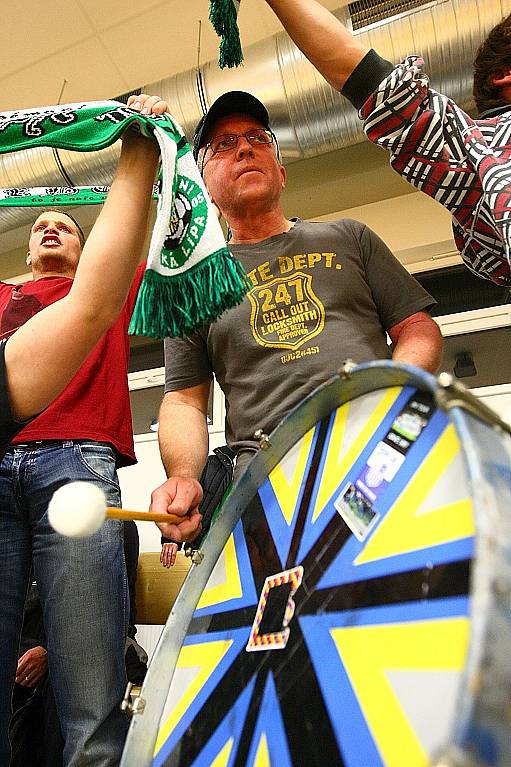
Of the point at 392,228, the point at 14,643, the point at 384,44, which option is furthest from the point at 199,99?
the point at 14,643

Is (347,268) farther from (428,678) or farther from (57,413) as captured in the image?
(428,678)

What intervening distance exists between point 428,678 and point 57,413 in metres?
0.86

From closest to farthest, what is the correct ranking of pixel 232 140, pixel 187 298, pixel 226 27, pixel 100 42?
pixel 187 298
pixel 226 27
pixel 232 140
pixel 100 42

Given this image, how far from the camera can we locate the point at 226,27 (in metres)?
0.98

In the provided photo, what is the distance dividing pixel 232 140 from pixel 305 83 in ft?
2.93

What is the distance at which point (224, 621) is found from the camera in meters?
0.57

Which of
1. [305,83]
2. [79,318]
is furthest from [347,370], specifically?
[305,83]

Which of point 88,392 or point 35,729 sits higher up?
point 88,392

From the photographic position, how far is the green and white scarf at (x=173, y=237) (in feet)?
2.38

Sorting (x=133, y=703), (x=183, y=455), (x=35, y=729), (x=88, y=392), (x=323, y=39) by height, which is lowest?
(x=133, y=703)

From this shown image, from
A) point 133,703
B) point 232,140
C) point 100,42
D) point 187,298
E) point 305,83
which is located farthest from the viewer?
point 100,42

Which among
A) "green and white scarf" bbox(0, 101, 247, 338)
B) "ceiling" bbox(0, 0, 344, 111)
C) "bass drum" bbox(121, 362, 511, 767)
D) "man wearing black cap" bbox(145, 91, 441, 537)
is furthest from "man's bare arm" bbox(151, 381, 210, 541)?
"ceiling" bbox(0, 0, 344, 111)

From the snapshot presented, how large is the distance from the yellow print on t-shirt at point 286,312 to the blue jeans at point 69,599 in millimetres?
392

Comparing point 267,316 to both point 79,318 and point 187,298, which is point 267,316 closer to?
point 187,298
